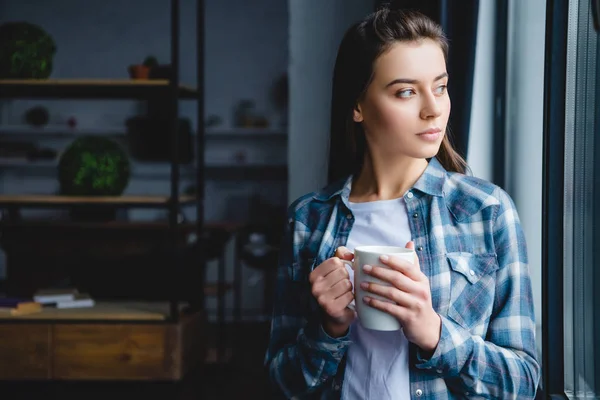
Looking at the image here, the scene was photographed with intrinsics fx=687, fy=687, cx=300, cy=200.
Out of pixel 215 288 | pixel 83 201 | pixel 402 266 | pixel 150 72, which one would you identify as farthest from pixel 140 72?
pixel 402 266

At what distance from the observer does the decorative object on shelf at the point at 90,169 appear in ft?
10.3

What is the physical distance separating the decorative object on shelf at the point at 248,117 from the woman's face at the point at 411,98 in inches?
223

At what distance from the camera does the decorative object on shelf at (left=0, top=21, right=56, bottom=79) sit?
313cm

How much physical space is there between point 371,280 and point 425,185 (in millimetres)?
273

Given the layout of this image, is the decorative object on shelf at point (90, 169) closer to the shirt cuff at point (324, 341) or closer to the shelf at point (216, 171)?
the shirt cuff at point (324, 341)

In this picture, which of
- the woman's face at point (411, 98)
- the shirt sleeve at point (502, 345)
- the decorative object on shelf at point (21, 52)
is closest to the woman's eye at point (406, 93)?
the woman's face at point (411, 98)

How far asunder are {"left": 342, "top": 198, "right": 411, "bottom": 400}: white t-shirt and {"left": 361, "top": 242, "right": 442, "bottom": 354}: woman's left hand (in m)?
0.11

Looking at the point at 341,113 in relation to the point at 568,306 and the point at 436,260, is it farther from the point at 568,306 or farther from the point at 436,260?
the point at 568,306

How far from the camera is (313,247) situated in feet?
3.97

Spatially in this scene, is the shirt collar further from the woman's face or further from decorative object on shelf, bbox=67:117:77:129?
decorative object on shelf, bbox=67:117:77:129

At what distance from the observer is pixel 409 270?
0.94 m

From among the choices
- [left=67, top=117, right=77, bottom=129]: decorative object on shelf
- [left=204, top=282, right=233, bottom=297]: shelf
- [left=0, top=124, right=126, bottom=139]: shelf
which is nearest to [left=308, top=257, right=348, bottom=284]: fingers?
[left=204, top=282, right=233, bottom=297]: shelf

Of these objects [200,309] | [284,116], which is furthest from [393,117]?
[284,116]

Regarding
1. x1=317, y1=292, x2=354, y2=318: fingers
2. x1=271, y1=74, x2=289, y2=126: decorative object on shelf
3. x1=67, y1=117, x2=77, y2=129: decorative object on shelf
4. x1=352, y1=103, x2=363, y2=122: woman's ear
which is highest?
x1=271, y1=74, x2=289, y2=126: decorative object on shelf
